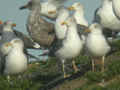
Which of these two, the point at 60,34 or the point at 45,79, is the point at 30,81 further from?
the point at 60,34

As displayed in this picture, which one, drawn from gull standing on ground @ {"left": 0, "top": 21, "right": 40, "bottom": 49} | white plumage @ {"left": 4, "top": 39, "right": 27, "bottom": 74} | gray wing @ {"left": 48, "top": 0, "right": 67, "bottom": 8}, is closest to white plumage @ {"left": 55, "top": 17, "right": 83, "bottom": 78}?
white plumage @ {"left": 4, "top": 39, "right": 27, "bottom": 74}

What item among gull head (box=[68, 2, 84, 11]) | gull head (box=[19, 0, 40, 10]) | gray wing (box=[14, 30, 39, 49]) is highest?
gull head (box=[19, 0, 40, 10])

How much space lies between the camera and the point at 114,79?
38.2 ft

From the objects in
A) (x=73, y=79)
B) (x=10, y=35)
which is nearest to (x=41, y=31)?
(x=10, y=35)

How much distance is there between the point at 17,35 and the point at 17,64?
494 centimetres

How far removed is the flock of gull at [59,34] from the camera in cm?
1361

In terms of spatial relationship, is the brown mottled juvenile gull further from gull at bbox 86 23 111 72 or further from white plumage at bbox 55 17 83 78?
gull at bbox 86 23 111 72

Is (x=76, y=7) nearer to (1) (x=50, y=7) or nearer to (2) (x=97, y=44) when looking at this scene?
(1) (x=50, y=7)

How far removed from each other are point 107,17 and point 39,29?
3.70 metres

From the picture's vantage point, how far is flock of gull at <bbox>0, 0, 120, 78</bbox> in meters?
13.6

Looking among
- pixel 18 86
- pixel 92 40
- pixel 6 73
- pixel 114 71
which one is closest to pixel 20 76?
pixel 6 73

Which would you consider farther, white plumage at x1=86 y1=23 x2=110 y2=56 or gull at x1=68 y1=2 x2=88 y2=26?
gull at x1=68 y1=2 x2=88 y2=26

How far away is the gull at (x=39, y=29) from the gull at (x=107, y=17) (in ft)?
8.62

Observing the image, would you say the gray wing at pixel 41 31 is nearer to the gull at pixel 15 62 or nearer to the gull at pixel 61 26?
the gull at pixel 61 26
